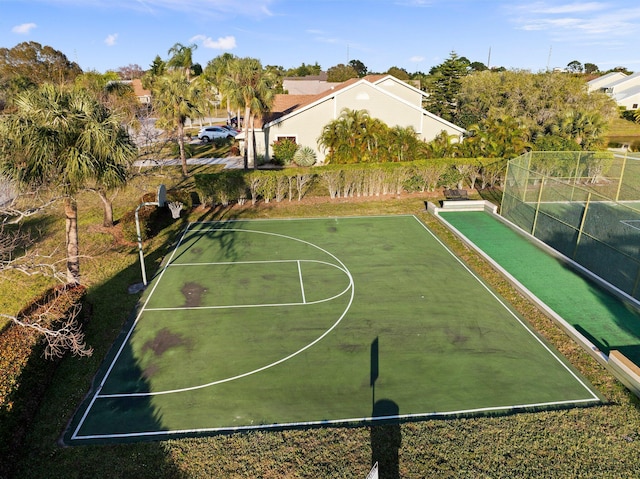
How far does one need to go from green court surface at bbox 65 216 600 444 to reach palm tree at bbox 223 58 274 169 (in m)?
12.9

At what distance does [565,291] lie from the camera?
1539 centimetres

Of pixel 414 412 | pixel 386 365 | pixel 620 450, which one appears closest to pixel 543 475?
pixel 620 450

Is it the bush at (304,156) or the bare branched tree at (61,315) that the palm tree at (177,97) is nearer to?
the bush at (304,156)

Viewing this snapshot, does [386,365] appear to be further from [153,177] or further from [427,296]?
[153,177]

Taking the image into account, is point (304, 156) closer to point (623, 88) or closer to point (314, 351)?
point (314, 351)

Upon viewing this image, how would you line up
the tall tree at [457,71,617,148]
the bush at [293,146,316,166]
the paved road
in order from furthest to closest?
1. the tall tree at [457,71,617,148]
2. the paved road
3. the bush at [293,146,316,166]

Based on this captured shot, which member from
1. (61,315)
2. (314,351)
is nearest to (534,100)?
(314,351)

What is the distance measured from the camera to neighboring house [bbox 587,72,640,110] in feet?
236

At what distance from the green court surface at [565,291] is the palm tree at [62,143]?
49.5ft

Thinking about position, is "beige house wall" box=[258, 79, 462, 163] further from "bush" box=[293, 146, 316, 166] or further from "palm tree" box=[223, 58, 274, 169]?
"palm tree" box=[223, 58, 274, 169]

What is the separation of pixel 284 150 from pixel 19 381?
25523mm

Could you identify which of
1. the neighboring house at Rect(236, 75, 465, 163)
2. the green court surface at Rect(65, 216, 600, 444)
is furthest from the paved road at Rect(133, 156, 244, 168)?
the green court surface at Rect(65, 216, 600, 444)

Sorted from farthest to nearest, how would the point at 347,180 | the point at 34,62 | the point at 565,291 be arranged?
1. the point at 34,62
2. the point at 347,180
3. the point at 565,291

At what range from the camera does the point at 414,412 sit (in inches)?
390
